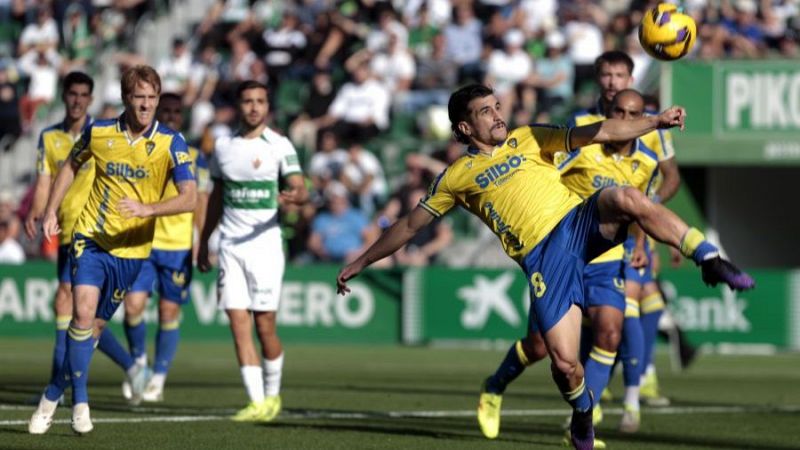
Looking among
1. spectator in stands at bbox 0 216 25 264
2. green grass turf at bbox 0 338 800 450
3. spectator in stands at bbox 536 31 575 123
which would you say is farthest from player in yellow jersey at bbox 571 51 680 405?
spectator in stands at bbox 0 216 25 264

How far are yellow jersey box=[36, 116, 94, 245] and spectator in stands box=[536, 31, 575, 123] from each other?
12.0 meters

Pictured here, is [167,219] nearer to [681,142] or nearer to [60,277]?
[60,277]

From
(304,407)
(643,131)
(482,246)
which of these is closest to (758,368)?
(482,246)

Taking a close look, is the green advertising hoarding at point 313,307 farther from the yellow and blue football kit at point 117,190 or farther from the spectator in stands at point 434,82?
the yellow and blue football kit at point 117,190

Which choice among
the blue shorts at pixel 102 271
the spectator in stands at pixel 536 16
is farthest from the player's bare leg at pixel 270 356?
the spectator in stands at pixel 536 16

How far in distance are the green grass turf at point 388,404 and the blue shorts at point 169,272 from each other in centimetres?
91

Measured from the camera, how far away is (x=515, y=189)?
899 centimetres

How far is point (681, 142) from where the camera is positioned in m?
21.6

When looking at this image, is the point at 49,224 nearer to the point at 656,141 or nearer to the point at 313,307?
the point at 656,141

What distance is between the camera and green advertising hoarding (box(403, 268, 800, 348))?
21391 millimetres

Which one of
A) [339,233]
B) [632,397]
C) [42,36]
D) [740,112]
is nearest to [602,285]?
[632,397]

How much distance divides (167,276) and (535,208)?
592 centimetres

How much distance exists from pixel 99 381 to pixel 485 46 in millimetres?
11347

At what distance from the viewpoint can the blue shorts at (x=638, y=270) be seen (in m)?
11.4
